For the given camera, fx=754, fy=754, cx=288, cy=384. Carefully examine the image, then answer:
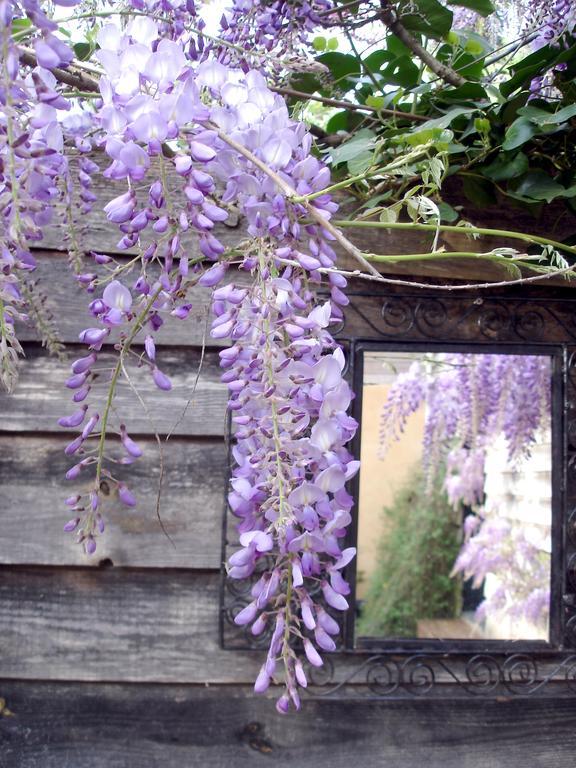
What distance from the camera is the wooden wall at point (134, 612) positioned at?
1.13 meters

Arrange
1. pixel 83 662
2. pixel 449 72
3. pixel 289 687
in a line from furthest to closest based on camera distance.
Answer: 1. pixel 83 662
2. pixel 449 72
3. pixel 289 687

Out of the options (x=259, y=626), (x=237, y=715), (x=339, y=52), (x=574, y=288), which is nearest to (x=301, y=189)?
(x=259, y=626)

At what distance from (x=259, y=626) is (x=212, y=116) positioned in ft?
1.41

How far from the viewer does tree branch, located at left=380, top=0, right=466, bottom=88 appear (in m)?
0.99

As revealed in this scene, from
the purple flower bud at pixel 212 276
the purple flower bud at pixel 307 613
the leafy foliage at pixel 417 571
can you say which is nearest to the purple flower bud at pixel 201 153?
the purple flower bud at pixel 212 276

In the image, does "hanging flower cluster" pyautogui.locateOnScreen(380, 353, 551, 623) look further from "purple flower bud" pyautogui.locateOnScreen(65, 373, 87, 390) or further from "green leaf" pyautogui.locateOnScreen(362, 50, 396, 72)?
"purple flower bud" pyautogui.locateOnScreen(65, 373, 87, 390)

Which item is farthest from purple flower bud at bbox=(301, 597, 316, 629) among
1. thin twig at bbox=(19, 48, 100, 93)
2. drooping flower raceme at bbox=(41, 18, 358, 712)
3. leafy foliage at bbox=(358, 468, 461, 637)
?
leafy foliage at bbox=(358, 468, 461, 637)

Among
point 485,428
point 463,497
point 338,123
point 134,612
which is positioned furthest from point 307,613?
point 463,497

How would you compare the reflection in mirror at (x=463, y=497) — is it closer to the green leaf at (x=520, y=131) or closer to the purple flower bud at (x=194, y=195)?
the green leaf at (x=520, y=131)

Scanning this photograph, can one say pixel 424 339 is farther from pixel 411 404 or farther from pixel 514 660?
pixel 411 404

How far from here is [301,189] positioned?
2.03 feet

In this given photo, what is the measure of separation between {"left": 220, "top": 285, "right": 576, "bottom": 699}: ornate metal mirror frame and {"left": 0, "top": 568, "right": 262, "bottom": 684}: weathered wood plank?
0.15 ft

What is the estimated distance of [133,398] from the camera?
1155 millimetres

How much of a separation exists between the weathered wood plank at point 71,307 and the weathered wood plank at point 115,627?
0.36m
